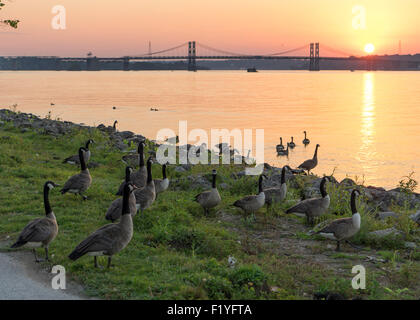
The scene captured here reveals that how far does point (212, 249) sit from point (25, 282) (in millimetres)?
4178

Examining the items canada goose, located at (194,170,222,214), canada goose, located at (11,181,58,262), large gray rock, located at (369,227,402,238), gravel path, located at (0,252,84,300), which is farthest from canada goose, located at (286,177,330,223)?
gravel path, located at (0,252,84,300)

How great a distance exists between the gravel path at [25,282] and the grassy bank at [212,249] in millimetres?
437

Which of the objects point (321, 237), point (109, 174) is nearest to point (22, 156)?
point (109, 174)

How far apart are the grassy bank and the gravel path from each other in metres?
0.44

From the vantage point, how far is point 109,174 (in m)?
19.2

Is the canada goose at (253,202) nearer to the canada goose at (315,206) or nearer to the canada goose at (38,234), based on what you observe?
the canada goose at (315,206)

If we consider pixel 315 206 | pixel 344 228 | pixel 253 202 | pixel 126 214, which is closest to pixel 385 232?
pixel 344 228

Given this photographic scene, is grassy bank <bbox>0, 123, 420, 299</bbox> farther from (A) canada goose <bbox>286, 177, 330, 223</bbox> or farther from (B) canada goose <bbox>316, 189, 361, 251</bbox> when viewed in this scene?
(A) canada goose <bbox>286, 177, 330, 223</bbox>

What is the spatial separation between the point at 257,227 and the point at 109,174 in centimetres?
818

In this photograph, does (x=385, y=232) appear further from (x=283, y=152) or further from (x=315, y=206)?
(x=283, y=152)

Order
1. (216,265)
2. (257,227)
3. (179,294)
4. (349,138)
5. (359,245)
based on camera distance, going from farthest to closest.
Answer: (349,138), (257,227), (359,245), (216,265), (179,294)

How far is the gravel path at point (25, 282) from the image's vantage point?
794 cm

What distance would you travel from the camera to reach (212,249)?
1084 centimetres
